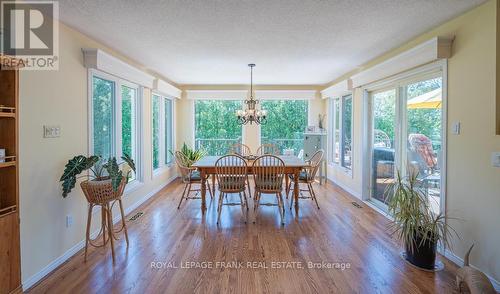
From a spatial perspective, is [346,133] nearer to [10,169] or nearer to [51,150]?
[51,150]

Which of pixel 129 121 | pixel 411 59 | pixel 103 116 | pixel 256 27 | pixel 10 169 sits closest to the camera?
pixel 10 169

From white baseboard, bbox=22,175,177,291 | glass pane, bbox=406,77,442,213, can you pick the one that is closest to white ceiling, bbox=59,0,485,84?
glass pane, bbox=406,77,442,213

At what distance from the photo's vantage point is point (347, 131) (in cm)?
566

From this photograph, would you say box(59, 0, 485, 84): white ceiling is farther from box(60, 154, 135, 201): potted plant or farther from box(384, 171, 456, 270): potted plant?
box(384, 171, 456, 270): potted plant

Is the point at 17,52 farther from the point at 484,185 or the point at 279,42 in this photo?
the point at 484,185

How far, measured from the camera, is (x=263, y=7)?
7.65 feet

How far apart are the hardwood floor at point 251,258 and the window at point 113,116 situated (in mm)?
1059

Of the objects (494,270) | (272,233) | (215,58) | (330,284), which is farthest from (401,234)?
(215,58)

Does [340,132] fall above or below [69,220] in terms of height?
above

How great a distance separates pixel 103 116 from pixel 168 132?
2.83 meters

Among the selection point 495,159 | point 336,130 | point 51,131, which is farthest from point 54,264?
point 336,130

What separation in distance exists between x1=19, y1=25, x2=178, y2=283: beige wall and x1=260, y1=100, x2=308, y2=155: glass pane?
435 cm

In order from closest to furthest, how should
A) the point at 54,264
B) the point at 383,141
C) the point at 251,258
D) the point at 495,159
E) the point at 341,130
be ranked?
the point at 495,159, the point at 54,264, the point at 251,258, the point at 383,141, the point at 341,130

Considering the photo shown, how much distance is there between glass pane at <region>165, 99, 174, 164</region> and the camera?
6.18 meters
